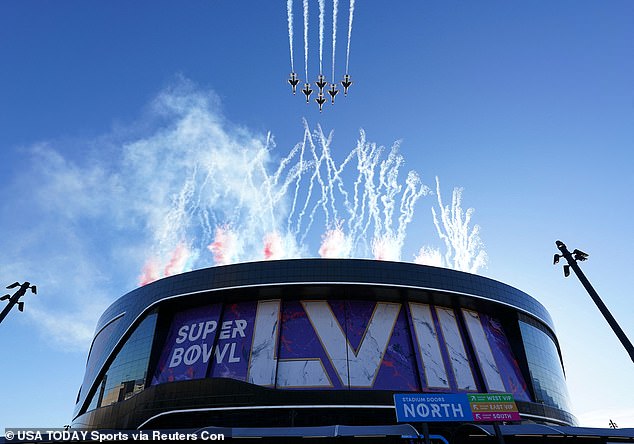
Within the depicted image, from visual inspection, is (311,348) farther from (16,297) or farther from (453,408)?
(16,297)

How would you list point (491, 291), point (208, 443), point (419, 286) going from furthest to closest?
point (491, 291), point (419, 286), point (208, 443)

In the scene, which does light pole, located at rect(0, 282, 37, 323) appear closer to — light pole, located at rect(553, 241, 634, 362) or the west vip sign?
the west vip sign

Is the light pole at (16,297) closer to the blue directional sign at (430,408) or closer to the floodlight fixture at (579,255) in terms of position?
the blue directional sign at (430,408)

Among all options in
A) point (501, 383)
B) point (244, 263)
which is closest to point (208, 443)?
point (244, 263)

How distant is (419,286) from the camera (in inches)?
1490

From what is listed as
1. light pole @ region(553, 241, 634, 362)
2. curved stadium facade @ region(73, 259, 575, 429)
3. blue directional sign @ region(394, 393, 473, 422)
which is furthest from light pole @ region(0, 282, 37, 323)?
light pole @ region(553, 241, 634, 362)

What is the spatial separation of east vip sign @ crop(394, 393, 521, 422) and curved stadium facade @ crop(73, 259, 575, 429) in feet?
40.9

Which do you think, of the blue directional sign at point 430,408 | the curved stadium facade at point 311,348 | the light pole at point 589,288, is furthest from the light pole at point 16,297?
the light pole at point 589,288

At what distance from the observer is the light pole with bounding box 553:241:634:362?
57.1 ft

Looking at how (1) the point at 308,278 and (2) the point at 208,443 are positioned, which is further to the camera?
(1) the point at 308,278

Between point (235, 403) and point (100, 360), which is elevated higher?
point (100, 360)

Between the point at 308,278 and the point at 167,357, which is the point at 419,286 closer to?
the point at 308,278

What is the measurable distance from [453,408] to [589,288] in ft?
27.2

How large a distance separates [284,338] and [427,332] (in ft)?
41.9
